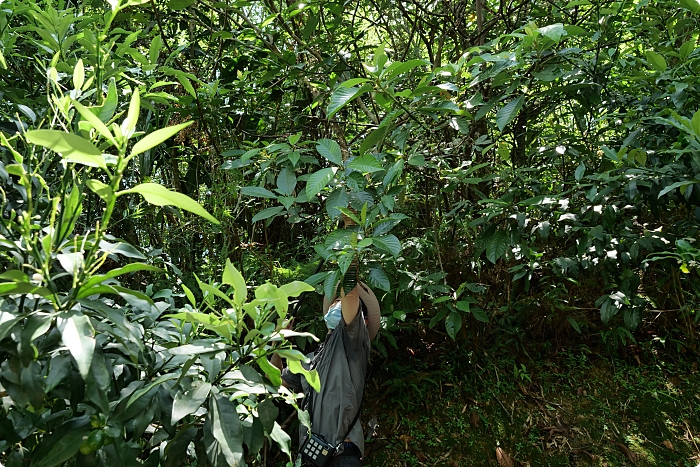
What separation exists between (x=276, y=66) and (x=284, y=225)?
1.28 metres

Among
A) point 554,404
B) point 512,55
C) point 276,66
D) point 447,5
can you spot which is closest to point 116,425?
point 512,55

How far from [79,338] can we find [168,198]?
23cm

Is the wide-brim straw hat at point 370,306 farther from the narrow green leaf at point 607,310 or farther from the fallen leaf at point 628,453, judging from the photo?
the fallen leaf at point 628,453

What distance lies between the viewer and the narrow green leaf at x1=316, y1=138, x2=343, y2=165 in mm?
1711

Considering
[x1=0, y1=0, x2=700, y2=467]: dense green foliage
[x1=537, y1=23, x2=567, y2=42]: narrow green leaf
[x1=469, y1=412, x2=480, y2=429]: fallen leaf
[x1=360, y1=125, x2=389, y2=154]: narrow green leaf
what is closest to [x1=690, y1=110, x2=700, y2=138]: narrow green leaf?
[x1=0, y1=0, x2=700, y2=467]: dense green foliage

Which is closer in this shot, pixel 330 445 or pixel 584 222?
pixel 330 445

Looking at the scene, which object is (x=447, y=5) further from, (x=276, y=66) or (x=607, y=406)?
(x=607, y=406)

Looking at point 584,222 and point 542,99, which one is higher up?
point 542,99

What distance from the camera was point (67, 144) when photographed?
0.65 meters

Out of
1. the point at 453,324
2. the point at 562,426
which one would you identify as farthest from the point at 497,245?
the point at 562,426

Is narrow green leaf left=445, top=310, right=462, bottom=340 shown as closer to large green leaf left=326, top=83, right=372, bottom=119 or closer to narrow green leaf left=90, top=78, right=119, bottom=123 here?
large green leaf left=326, top=83, right=372, bottom=119

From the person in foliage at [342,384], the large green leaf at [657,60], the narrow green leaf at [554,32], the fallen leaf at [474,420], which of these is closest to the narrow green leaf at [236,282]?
the narrow green leaf at [554,32]

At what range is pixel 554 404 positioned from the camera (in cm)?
325

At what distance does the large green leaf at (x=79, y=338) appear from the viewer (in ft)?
2.27
